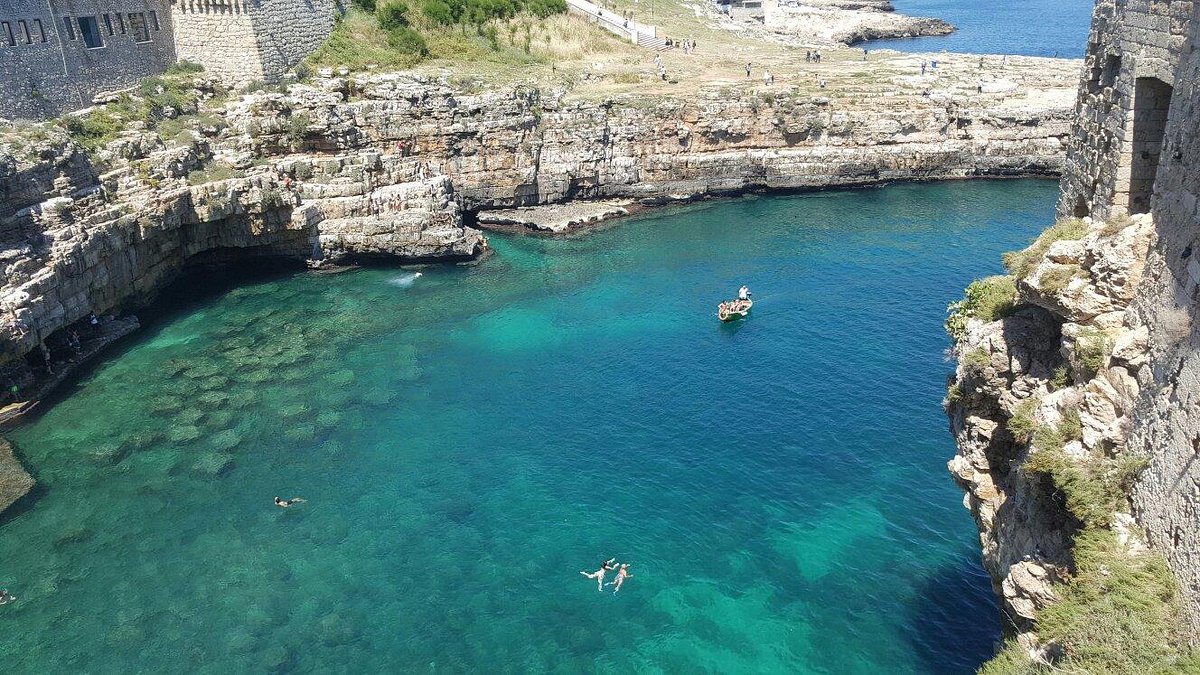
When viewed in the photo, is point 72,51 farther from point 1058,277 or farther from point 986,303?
point 1058,277

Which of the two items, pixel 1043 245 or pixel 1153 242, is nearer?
pixel 1153 242

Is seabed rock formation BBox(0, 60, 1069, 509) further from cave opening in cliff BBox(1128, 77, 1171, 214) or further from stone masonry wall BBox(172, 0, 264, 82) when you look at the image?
cave opening in cliff BBox(1128, 77, 1171, 214)

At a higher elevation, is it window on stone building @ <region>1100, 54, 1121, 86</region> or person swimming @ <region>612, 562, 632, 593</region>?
window on stone building @ <region>1100, 54, 1121, 86</region>

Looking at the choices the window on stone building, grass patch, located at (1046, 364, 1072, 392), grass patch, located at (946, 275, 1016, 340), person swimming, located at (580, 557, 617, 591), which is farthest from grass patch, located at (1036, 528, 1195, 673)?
person swimming, located at (580, 557, 617, 591)

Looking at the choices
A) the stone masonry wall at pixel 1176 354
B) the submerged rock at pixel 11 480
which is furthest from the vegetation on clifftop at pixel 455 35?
the stone masonry wall at pixel 1176 354

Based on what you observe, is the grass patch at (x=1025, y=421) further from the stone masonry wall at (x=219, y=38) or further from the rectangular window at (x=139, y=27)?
the rectangular window at (x=139, y=27)

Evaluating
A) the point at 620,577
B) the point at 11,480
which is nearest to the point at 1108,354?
the point at 620,577
